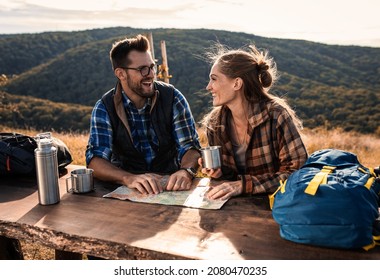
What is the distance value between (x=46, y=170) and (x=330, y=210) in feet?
5.07

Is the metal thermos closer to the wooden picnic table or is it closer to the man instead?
the wooden picnic table

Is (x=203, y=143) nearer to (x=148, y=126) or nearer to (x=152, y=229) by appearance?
(x=148, y=126)

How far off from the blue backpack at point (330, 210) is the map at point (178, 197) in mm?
530

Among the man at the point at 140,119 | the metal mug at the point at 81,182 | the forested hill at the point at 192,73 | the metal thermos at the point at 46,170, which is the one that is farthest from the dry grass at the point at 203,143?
the forested hill at the point at 192,73

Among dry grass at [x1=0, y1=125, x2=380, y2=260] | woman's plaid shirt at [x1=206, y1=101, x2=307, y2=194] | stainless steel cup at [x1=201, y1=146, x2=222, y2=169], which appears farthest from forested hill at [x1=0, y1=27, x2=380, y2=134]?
stainless steel cup at [x1=201, y1=146, x2=222, y2=169]

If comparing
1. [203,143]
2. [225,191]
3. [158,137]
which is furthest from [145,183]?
[203,143]

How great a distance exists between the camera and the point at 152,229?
1800 mm

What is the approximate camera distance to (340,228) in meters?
1.46

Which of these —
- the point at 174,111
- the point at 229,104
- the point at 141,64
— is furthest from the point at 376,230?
the point at 141,64

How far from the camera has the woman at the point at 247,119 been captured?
261 cm

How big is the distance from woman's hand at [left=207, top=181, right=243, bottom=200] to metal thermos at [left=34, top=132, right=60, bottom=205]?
0.92m

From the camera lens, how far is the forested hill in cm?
2511

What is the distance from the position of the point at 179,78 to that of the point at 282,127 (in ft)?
97.7
